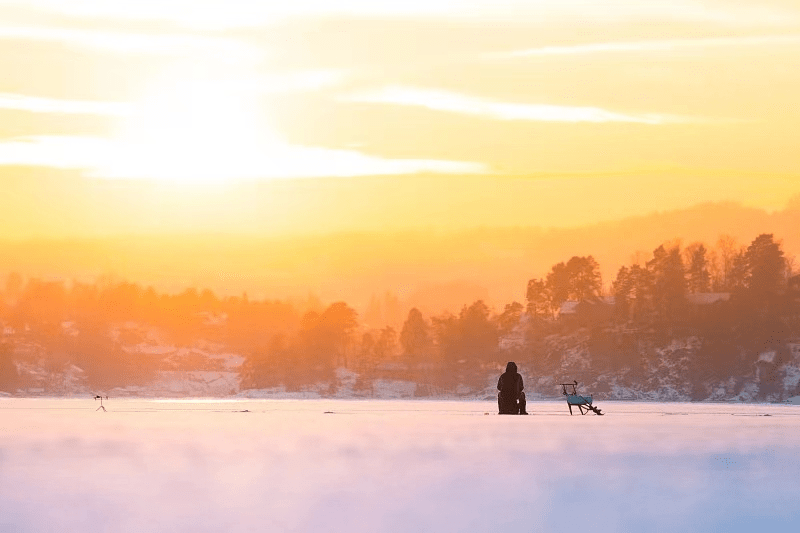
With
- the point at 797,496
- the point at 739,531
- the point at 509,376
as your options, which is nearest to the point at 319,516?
the point at 739,531

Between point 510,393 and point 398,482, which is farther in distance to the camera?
point 510,393

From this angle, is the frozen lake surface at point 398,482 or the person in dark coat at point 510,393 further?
the person in dark coat at point 510,393

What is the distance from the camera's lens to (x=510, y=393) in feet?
439

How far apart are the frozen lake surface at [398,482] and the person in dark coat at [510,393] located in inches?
1438

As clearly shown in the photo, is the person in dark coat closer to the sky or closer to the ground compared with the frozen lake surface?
closer to the sky

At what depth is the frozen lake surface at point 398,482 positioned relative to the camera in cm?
4519

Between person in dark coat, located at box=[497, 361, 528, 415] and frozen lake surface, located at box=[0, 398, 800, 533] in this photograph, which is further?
person in dark coat, located at box=[497, 361, 528, 415]

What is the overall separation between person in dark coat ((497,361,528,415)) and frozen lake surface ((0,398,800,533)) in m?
36.5

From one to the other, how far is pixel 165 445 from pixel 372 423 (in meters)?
37.7

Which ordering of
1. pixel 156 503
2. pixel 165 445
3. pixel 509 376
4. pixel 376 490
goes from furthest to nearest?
pixel 509 376
pixel 165 445
pixel 376 490
pixel 156 503

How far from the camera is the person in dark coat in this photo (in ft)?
433

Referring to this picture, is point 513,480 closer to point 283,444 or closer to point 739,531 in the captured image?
point 739,531

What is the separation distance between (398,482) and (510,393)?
77024mm

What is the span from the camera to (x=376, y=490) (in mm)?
54219
